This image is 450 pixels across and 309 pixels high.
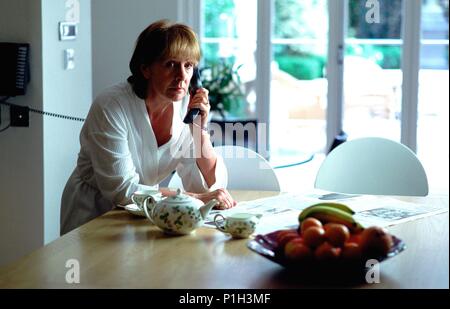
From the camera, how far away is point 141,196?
7.94 ft

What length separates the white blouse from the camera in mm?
Answer: 2592

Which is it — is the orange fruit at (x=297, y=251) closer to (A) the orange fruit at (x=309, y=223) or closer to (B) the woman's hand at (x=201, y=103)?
(A) the orange fruit at (x=309, y=223)

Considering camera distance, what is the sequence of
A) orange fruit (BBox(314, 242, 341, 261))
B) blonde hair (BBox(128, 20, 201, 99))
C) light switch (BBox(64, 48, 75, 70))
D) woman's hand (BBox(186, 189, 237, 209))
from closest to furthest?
orange fruit (BBox(314, 242, 341, 261)) → woman's hand (BBox(186, 189, 237, 209)) → blonde hair (BBox(128, 20, 201, 99)) → light switch (BBox(64, 48, 75, 70))

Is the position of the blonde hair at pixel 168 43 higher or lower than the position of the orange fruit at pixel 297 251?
higher

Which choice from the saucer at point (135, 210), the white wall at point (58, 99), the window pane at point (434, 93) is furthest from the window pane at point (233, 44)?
the saucer at point (135, 210)

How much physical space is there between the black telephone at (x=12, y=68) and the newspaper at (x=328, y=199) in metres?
1.38

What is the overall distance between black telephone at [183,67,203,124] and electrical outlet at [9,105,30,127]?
1.04 metres

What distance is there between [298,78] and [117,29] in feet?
3.77

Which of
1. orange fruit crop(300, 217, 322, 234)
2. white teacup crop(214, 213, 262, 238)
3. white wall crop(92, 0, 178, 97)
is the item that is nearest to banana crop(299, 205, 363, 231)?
orange fruit crop(300, 217, 322, 234)

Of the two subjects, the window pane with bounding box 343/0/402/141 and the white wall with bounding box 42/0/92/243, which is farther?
the window pane with bounding box 343/0/402/141

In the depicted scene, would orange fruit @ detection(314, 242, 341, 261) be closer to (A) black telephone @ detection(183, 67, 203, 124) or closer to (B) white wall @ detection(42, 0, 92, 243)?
(A) black telephone @ detection(183, 67, 203, 124)

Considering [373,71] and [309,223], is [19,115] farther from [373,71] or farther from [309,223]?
[373,71]

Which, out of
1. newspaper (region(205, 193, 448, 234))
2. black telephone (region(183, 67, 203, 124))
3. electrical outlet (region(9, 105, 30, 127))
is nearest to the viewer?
newspaper (region(205, 193, 448, 234))

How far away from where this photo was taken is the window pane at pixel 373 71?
16.8ft
